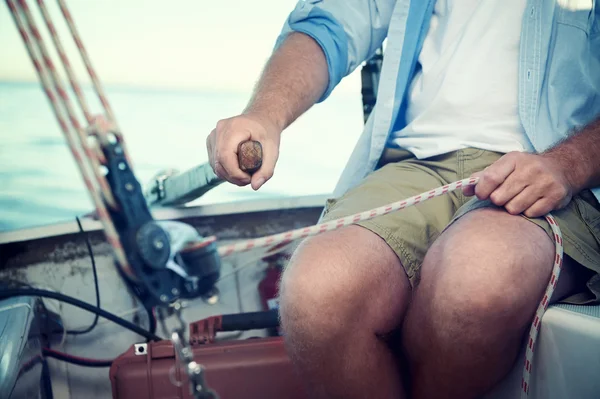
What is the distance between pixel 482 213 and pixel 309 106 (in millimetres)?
399

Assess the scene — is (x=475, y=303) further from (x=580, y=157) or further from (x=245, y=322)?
(x=245, y=322)

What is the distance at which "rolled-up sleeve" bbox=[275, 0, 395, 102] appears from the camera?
114cm

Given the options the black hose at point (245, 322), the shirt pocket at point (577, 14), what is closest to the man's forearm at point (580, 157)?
the shirt pocket at point (577, 14)

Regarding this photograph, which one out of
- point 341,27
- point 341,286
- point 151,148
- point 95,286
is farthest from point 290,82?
point 151,148

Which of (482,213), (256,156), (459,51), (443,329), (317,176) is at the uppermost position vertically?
(459,51)

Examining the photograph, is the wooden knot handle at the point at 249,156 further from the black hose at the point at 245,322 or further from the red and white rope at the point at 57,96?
the black hose at the point at 245,322

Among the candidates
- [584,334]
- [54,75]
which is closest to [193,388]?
[54,75]

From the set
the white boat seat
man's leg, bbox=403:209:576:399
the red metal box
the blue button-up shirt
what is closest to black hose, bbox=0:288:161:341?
the red metal box

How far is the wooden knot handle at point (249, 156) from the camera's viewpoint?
784 mm

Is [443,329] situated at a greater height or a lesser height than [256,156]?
lesser

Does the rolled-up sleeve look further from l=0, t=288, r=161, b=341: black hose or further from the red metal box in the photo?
l=0, t=288, r=161, b=341: black hose

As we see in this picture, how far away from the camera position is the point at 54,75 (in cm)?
51

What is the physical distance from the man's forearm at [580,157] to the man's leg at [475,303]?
0.38ft

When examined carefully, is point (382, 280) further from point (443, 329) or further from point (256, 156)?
point (256, 156)
